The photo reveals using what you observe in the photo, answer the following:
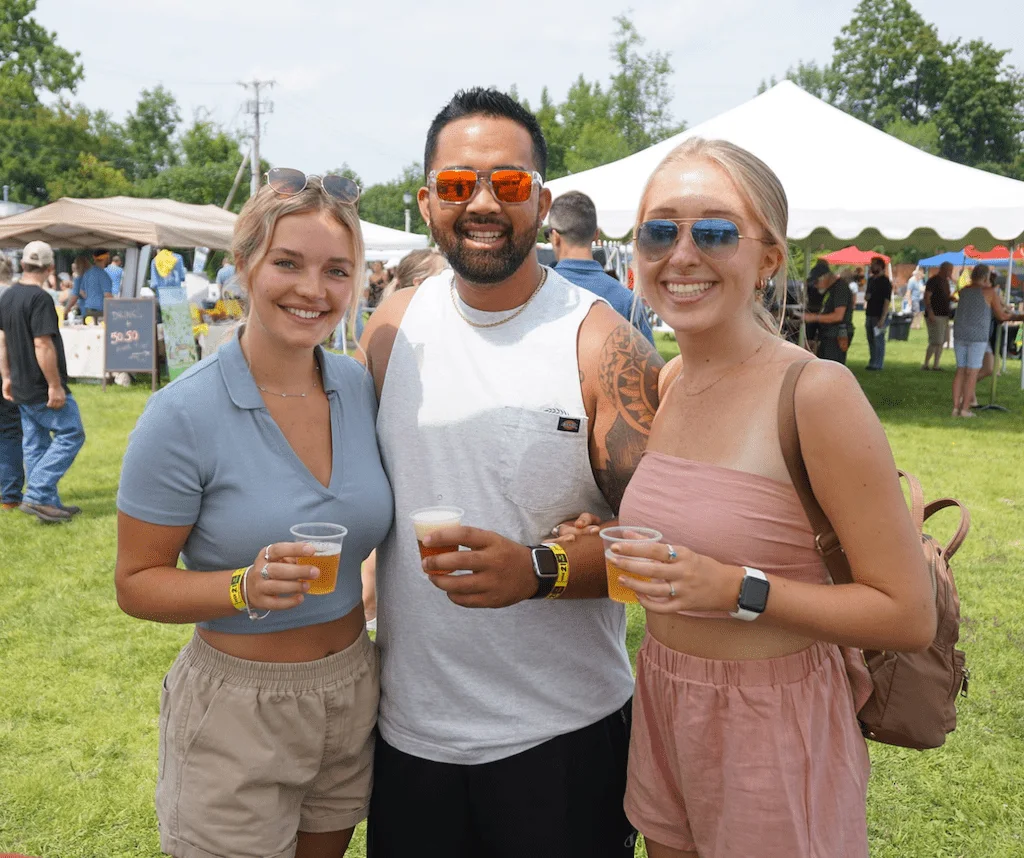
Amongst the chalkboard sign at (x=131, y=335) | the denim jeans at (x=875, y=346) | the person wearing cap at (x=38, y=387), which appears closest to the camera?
the person wearing cap at (x=38, y=387)

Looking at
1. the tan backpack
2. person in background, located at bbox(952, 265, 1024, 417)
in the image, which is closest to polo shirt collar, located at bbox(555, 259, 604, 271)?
the tan backpack

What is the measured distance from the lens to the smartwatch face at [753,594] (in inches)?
68.2

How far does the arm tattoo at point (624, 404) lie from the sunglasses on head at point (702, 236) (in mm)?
295

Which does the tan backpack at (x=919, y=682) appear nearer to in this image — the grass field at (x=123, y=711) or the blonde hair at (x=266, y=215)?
the blonde hair at (x=266, y=215)

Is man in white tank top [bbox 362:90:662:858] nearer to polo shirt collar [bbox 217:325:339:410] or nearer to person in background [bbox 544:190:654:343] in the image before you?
polo shirt collar [bbox 217:325:339:410]

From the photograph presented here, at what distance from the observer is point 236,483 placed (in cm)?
208

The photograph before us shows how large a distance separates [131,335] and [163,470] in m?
14.2

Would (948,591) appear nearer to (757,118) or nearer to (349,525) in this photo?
(349,525)

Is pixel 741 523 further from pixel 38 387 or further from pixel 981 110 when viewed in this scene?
pixel 981 110

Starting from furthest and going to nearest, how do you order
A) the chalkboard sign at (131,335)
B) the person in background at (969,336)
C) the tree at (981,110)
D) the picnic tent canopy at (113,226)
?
the tree at (981,110) < the picnic tent canopy at (113,226) < the chalkboard sign at (131,335) < the person in background at (969,336)

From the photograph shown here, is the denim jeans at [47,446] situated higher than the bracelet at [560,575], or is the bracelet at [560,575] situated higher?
the bracelet at [560,575]

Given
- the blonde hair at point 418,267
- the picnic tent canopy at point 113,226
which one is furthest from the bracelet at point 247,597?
the picnic tent canopy at point 113,226

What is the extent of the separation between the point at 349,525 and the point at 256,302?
615 mm

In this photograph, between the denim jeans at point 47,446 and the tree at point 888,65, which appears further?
the tree at point 888,65
